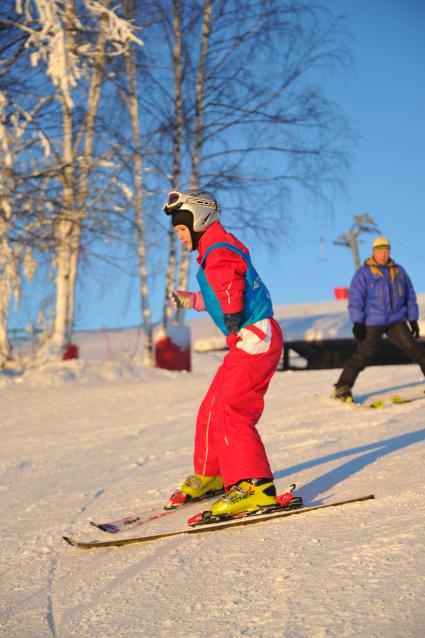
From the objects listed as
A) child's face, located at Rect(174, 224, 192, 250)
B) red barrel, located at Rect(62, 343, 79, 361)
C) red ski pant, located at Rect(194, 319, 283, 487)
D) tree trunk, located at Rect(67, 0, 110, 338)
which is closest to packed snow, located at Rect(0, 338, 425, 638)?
red ski pant, located at Rect(194, 319, 283, 487)

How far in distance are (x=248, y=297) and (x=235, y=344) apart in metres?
0.26

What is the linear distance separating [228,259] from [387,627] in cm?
203

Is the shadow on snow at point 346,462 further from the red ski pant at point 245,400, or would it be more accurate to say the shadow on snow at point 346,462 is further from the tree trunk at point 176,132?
the tree trunk at point 176,132

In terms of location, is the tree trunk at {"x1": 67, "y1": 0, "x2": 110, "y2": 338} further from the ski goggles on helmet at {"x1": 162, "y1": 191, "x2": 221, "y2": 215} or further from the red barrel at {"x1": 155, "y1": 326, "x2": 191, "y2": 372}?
the ski goggles on helmet at {"x1": 162, "y1": 191, "x2": 221, "y2": 215}

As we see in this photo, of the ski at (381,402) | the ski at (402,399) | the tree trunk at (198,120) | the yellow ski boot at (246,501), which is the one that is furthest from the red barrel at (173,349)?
the yellow ski boot at (246,501)

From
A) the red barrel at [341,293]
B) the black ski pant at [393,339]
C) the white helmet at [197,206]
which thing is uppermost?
the red barrel at [341,293]

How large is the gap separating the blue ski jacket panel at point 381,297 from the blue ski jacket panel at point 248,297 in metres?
4.43

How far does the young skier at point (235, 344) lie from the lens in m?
3.95

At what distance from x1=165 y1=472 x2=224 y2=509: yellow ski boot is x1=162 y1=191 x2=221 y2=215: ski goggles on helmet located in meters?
1.53

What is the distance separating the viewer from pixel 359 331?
8.47 meters

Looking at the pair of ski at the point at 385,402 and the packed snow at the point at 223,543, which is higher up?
A: the pair of ski at the point at 385,402

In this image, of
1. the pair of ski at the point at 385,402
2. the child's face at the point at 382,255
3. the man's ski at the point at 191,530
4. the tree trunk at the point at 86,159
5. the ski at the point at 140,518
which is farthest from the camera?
the tree trunk at the point at 86,159

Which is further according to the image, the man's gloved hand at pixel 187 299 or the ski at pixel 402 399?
the ski at pixel 402 399

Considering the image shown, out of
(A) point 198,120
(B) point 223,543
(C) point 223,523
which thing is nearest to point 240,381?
(C) point 223,523
